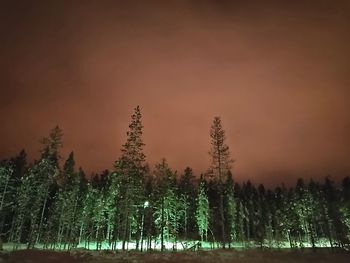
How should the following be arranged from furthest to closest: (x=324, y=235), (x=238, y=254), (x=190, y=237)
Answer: (x=324, y=235), (x=190, y=237), (x=238, y=254)

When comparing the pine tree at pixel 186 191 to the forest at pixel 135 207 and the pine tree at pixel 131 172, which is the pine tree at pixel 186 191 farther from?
the pine tree at pixel 131 172

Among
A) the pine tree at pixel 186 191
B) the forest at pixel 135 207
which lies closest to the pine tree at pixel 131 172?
the forest at pixel 135 207

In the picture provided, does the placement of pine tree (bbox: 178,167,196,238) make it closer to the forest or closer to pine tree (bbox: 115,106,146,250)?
the forest

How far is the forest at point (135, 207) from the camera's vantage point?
184 ft

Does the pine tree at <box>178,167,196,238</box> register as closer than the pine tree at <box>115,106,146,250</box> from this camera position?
No

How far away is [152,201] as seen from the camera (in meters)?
68.2

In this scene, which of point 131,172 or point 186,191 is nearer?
point 131,172

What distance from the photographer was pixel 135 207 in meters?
66.4

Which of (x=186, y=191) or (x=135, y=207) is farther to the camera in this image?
(x=186, y=191)

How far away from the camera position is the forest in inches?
2206

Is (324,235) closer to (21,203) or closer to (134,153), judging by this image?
(134,153)

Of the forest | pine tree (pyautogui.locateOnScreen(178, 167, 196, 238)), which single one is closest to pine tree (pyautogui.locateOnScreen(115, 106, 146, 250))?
the forest

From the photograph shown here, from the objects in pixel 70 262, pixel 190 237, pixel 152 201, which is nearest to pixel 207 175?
pixel 152 201

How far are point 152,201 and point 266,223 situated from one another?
2469 inches
